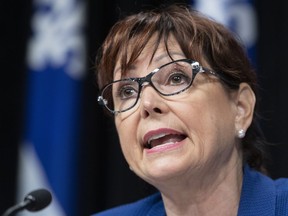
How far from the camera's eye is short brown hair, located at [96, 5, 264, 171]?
4.48ft

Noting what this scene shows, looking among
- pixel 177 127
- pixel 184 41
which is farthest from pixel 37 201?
pixel 184 41

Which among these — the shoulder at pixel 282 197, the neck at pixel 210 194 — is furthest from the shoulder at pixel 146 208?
the shoulder at pixel 282 197

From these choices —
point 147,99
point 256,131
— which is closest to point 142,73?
point 147,99

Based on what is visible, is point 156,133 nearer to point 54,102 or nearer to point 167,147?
point 167,147

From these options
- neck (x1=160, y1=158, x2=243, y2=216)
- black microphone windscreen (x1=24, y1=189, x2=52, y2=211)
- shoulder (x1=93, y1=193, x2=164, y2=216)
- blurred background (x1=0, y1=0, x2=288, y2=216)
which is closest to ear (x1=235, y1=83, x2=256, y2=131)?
neck (x1=160, y1=158, x2=243, y2=216)

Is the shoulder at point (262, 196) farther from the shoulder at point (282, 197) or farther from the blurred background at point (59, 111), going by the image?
the blurred background at point (59, 111)

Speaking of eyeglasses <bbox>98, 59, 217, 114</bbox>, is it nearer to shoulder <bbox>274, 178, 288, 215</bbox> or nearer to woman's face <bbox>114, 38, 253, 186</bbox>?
woman's face <bbox>114, 38, 253, 186</bbox>

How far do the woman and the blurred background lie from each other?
597mm

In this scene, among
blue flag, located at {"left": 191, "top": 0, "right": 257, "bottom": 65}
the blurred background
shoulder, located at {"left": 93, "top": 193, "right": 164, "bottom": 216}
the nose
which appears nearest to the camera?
the nose

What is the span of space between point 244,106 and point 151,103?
283 mm

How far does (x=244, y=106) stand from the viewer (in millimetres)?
1423

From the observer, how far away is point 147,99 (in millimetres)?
1278

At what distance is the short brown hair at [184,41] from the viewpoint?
1364mm

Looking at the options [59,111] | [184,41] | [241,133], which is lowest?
[59,111]
